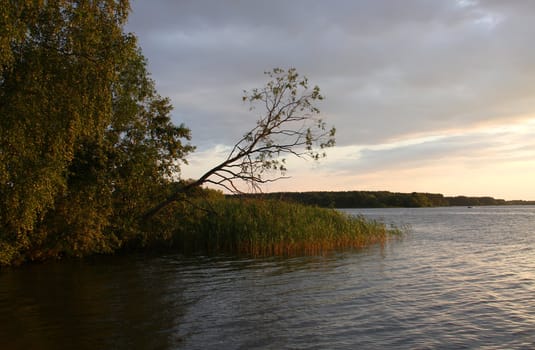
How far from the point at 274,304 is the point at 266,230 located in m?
9.75

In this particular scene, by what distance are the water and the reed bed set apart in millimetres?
1789

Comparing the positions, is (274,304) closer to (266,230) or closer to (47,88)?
(47,88)

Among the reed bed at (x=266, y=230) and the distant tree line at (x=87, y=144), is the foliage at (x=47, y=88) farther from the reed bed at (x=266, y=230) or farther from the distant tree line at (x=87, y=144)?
the reed bed at (x=266, y=230)

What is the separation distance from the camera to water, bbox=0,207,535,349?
29.2 ft

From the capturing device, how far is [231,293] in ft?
43.5

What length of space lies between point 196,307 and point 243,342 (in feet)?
10.3

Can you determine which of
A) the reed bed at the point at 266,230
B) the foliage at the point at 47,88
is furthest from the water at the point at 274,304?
the foliage at the point at 47,88

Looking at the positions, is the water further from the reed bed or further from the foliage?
the foliage

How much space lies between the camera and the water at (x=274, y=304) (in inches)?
350

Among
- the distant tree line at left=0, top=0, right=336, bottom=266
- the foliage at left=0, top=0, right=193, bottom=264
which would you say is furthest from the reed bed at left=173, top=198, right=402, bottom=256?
the foliage at left=0, top=0, right=193, bottom=264

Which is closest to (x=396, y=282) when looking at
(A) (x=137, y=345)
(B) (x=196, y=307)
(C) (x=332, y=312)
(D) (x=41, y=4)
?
(C) (x=332, y=312)

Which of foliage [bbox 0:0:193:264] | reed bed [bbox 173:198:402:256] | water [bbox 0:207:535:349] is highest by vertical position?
foliage [bbox 0:0:193:264]

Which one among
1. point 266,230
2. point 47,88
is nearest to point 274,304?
point 47,88

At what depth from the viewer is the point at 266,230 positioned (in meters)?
21.6
